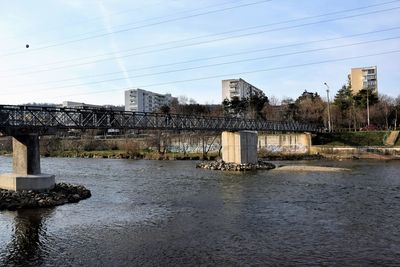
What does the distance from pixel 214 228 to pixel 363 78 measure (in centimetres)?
16314

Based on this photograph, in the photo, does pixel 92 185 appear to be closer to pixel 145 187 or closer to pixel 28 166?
pixel 145 187

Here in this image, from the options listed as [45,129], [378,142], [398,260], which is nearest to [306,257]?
[398,260]

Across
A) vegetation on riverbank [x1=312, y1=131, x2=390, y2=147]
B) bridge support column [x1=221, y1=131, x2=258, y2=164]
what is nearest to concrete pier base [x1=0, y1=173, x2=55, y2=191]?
bridge support column [x1=221, y1=131, x2=258, y2=164]

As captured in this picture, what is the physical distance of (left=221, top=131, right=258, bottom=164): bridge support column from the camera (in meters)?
67.5

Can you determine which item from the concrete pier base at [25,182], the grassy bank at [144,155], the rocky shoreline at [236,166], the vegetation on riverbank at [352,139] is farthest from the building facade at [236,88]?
the concrete pier base at [25,182]

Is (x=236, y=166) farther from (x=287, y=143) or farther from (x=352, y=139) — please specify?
(x=352, y=139)

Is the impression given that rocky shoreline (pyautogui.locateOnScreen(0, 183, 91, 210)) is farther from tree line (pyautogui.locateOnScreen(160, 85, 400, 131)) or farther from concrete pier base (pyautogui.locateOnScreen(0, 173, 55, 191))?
tree line (pyautogui.locateOnScreen(160, 85, 400, 131))

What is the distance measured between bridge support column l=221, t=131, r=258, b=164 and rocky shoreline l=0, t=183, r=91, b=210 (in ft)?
115

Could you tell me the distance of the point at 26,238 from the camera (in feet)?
72.9

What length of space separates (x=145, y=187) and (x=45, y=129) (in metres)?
11.5

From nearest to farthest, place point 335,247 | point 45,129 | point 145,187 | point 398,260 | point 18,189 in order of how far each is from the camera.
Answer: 1. point 398,260
2. point 335,247
3. point 18,189
4. point 45,129
5. point 145,187

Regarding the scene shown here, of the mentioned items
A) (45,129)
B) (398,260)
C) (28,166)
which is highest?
(45,129)

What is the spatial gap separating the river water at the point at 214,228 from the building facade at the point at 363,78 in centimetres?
13927

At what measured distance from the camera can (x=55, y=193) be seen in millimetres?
34219
